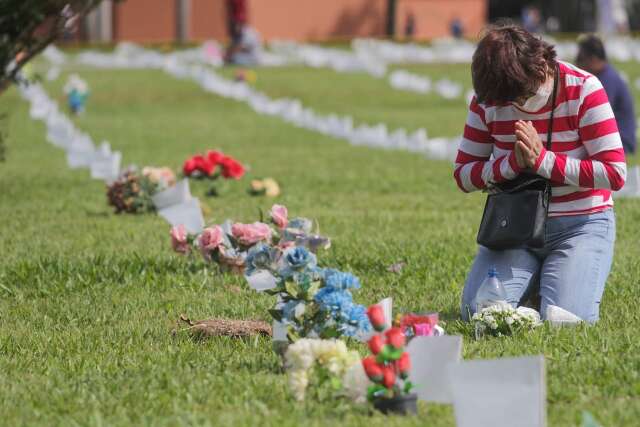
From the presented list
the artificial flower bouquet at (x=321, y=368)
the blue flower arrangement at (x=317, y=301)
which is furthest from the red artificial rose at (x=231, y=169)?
the artificial flower bouquet at (x=321, y=368)

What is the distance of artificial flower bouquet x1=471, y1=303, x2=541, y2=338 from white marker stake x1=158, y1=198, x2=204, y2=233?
2520mm

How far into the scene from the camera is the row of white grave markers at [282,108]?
15.9m

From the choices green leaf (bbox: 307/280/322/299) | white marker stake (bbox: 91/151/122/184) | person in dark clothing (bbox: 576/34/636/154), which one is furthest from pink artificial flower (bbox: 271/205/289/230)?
white marker stake (bbox: 91/151/122/184)

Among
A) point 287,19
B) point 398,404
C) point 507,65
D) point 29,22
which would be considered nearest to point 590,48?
point 29,22

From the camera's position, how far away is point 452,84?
27.4m

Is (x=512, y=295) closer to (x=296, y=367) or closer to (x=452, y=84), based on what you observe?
(x=296, y=367)

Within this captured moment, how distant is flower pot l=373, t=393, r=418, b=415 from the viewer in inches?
172

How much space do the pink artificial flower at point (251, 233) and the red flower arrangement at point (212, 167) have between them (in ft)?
16.7

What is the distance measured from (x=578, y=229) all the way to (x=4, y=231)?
188 inches

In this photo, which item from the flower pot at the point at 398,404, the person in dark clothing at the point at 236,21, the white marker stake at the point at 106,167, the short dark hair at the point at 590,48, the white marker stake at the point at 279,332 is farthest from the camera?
the person in dark clothing at the point at 236,21

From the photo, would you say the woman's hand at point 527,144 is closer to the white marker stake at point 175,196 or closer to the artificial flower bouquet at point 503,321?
the artificial flower bouquet at point 503,321

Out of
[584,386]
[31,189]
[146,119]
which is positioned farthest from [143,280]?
[146,119]

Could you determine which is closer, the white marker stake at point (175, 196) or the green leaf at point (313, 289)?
the green leaf at point (313, 289)

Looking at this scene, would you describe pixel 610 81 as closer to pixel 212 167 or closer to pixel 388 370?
pixel 212 167
